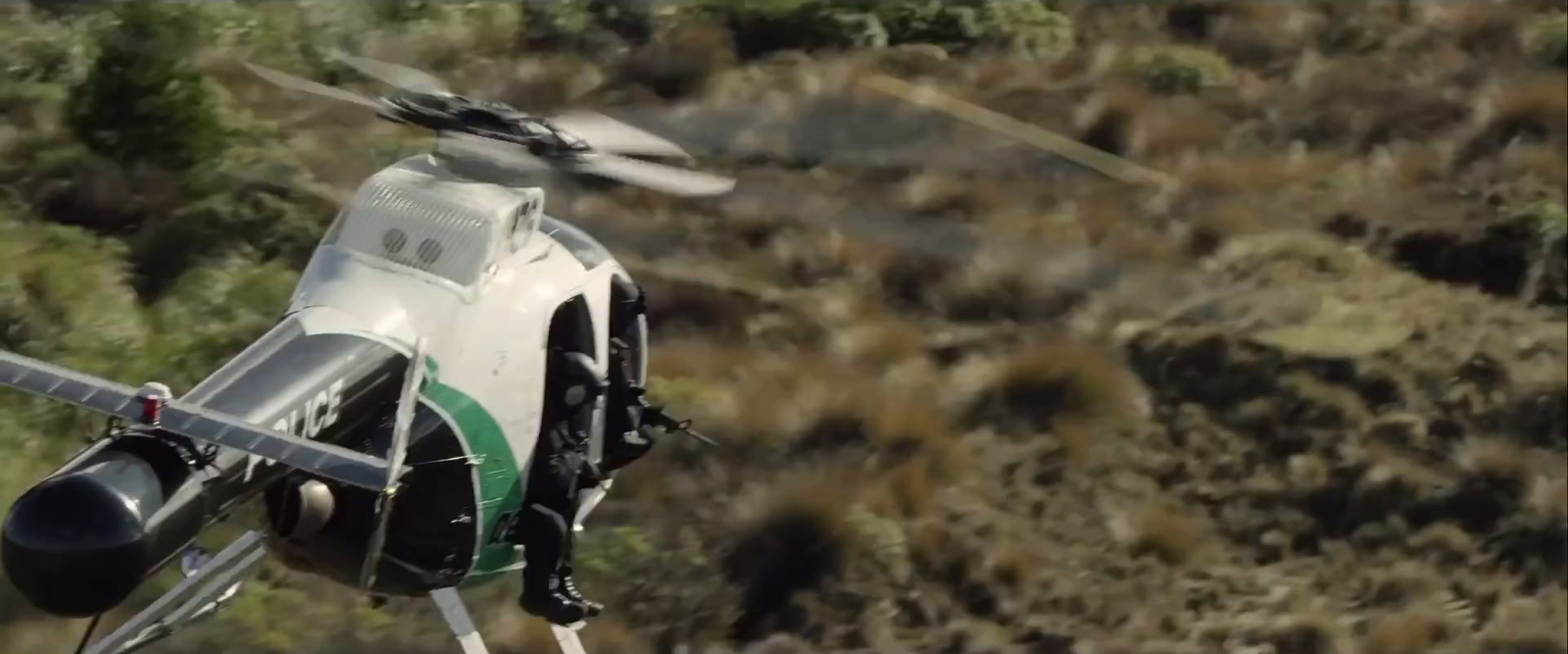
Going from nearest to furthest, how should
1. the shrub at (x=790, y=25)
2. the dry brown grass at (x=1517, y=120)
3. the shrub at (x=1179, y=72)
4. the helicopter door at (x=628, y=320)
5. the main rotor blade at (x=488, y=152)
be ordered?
1. the main rotor blade at (x=488, y=152)
2. the helicopter door at (x=628, y=320)
3. the dry brown grass at (x=1517, y=120)
4. the shrub at (x=790, y=25)
5. the shrub at (x=1179, y=72)

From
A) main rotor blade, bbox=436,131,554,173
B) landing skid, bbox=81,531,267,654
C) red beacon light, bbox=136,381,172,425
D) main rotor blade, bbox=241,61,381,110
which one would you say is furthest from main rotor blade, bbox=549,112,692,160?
red beacon light, bbox=136,381,172,425

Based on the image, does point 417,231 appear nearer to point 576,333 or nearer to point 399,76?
point 399,76

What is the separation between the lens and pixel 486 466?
23.3 feet

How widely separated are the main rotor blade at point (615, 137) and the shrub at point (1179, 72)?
44.6ft

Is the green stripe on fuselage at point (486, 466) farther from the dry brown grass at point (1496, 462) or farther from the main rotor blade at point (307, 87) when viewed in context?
the dry brown grass at point (1496, 462)

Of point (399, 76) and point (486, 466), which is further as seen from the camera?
point (399, 76)

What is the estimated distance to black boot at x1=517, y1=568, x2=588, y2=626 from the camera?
7.46m

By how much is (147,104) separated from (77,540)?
10014mm

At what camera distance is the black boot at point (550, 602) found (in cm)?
746

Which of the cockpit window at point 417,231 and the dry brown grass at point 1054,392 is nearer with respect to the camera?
the cockpit window at point 417,231

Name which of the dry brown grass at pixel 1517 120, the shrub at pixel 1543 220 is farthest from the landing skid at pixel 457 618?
the dry brown grass at pixel 1517 120

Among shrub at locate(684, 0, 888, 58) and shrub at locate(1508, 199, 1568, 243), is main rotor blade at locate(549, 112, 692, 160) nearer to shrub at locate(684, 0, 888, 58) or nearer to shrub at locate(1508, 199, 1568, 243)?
shrub at locate(684, 0, 888, 58)

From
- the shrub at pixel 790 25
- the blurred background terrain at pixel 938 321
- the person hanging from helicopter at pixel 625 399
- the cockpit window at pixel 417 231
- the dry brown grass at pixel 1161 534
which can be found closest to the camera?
the cockpit window at pixel 417 231

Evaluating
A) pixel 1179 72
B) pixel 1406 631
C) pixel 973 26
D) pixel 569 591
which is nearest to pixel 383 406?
pixel 569 591
